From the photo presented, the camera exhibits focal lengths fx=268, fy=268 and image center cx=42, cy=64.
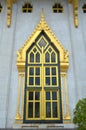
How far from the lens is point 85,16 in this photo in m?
16.4

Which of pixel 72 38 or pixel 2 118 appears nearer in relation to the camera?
pixel 2 118

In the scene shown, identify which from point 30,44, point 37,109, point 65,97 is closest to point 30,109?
point 37,109

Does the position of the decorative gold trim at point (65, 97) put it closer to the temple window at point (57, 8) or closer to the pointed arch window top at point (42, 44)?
the pointed arch window top at point (42, 44)

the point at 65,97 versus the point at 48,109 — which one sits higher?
the point at 65,97

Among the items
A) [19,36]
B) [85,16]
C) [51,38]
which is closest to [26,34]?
[19,36]

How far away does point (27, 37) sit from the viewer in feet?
50.9

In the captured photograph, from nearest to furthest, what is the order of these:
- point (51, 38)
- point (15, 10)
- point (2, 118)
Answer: point (2, 118)
point (51, 38)
point (15, 10)

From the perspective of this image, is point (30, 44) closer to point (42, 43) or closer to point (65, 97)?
point (42, 43)

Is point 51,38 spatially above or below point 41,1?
below

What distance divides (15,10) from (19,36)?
186cm

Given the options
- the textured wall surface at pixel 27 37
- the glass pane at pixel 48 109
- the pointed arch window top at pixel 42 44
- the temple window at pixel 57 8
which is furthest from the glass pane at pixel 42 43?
the glass pane at pixel 48 109

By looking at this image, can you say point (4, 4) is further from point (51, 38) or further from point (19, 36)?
point (51, 38)

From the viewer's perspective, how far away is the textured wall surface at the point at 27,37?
44.9 ft

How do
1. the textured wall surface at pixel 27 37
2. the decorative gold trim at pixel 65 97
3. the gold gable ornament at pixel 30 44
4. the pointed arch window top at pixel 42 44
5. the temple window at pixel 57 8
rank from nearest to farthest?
the decorative gold trim at pixel 65 97 < the gold gable ornament at pixel 30 44 < the textured wall surface at pixel 27 37 < the pointed arch window top at pixel 42 44 < the temple window at pixel 57 8
